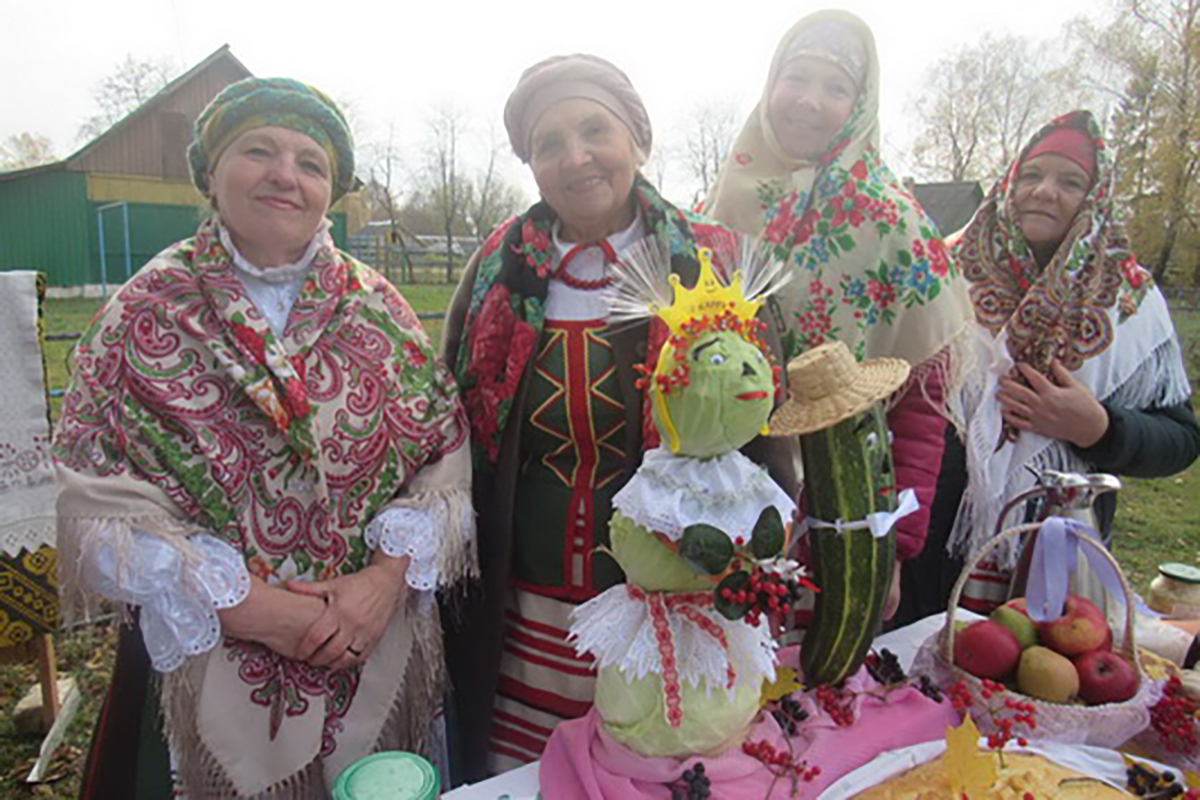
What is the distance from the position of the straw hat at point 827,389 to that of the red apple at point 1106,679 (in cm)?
64

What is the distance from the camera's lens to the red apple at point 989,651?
145 centimetres

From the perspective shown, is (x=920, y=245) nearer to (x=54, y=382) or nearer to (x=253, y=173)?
(x=253, y=173)

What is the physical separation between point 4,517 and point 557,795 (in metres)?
2.54

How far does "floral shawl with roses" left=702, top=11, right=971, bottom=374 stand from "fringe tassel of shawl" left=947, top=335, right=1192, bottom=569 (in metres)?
0.47

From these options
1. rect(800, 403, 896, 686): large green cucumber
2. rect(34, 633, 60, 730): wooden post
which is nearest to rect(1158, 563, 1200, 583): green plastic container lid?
rect(800, 403, 896, 686): large green cucumber

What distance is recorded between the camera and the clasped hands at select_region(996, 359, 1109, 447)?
81.7 inches

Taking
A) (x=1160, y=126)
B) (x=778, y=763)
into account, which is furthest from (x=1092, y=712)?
(x=1160, y=126)

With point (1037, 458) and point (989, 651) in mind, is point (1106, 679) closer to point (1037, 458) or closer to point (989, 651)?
point (989, 651)

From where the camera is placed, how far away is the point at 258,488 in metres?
1.56

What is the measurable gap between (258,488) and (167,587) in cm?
24

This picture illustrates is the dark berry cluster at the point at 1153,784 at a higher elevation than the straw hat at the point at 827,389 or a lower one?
lower

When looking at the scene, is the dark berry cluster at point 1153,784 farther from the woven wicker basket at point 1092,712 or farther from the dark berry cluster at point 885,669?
the dark berry cluster at point 885,669

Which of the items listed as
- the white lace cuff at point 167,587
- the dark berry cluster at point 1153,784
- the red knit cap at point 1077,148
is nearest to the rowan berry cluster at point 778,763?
the dark berry cluster at point 1153,784

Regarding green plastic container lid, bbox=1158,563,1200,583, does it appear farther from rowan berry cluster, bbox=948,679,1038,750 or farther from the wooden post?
the wooden post
